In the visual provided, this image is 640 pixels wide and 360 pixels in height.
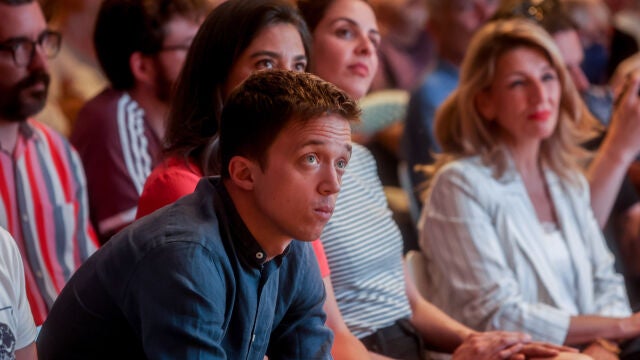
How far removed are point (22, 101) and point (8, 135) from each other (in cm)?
8

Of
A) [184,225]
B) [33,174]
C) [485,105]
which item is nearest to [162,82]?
[33,174]

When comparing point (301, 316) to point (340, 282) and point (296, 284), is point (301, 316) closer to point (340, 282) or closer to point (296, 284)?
point (296, 284)

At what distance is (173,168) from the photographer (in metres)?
1.72

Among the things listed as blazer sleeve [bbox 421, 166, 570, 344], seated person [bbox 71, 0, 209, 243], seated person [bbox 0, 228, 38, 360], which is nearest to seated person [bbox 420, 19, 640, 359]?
blazer sleeve [bbox 421, 166, 570, 344]

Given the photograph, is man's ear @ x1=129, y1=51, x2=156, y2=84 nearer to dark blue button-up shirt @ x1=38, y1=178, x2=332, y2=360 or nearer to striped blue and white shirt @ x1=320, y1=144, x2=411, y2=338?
striped blue and white shirt @ x1=320, y1=144, x2=411, y2=338

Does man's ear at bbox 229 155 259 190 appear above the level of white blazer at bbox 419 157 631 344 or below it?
above

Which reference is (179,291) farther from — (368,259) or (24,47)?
(24,47)

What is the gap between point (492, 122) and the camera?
2611 mm

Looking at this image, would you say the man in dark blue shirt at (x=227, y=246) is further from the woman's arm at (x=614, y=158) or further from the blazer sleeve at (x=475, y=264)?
the woman's arm at (x=614, y=158)

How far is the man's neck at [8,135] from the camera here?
2.16 meters

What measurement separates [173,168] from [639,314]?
1260 mm

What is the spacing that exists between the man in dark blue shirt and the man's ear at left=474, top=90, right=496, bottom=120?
47.4 inches

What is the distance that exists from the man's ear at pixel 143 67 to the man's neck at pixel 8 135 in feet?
1.67

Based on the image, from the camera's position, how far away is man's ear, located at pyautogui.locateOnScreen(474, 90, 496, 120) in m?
2.58
